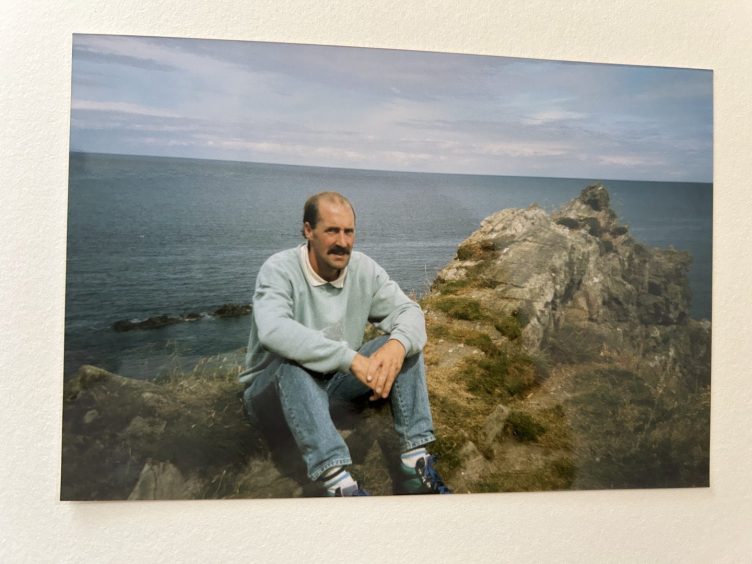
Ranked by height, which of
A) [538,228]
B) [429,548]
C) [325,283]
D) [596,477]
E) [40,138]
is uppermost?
[40,138]

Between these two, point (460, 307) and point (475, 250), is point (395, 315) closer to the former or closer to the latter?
point (460, 307)

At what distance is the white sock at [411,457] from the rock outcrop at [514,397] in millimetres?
33

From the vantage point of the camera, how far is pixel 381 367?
2018 mm

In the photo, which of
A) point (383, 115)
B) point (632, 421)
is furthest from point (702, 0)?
point (632, 421)

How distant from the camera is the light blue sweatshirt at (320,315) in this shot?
1.97m

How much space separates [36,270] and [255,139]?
863 mm

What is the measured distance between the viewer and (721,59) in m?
2.25

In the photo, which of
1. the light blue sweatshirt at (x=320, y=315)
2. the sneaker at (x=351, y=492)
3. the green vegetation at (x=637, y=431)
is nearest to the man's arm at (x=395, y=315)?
the light blue sweatshirt at (x=320, y=315)

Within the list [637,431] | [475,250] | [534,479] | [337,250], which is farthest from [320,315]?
[637,431]

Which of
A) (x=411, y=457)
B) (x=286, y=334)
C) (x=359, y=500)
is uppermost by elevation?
(x=286, y=334)

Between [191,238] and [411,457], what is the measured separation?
107 cm

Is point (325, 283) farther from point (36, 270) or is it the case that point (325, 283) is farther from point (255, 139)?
point (36, 270)

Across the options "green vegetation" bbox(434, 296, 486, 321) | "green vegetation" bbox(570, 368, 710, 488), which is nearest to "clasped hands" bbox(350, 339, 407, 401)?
"green vegetation" bbox(434, 296, 486, 321)

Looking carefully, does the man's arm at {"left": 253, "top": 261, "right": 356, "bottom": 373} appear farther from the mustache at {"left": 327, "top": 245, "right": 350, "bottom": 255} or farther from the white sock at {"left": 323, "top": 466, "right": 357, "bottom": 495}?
the white sock at {"left": 323, "top": 466, "right": 357, "bottom": 495}
